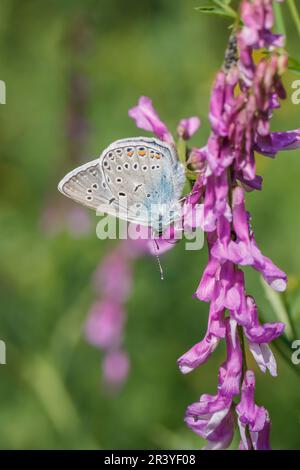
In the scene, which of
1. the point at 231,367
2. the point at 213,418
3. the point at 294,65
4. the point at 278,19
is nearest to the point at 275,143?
the point at 294,65

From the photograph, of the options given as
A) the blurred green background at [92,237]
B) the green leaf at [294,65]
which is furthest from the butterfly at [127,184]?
the blurred green background at [92,237]

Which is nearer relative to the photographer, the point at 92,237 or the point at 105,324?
the point at 105,324

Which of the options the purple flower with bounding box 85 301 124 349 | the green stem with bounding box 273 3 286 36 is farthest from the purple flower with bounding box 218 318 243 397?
the purple flower with bounding box 85 301 124 349

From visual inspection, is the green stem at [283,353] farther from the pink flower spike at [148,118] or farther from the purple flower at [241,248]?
the pink flower spike at [148,118]

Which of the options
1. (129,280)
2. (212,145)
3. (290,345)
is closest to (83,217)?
(129,280)

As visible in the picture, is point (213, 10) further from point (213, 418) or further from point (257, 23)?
point (213, 418)

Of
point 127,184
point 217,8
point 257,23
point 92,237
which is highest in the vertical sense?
point 217,8
